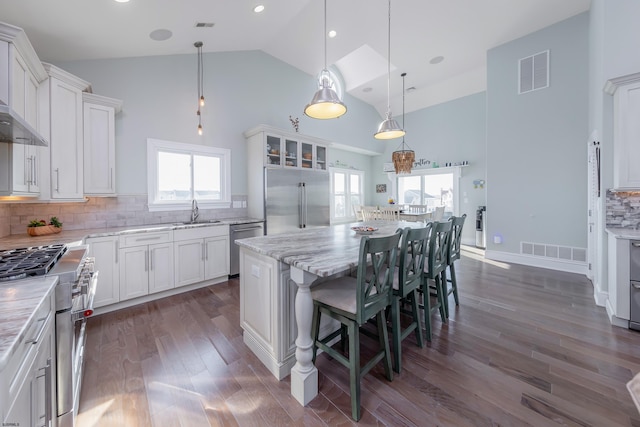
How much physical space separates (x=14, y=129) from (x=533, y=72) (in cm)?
636

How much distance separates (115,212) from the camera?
10.9 feet

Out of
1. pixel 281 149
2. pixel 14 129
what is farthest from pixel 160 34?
pixel 14 129

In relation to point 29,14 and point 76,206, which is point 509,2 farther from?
point 76,206

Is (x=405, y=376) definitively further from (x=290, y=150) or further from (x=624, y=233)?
(x=290, y=150)

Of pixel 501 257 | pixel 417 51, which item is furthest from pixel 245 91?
pixel 501 257

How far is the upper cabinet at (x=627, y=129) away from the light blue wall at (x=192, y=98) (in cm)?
454

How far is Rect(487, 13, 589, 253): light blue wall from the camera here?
13.0 ft

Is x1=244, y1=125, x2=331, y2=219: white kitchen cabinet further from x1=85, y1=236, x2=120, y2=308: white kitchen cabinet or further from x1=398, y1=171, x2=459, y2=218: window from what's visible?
x1=398, y1=171, x2=459, y2=218: window

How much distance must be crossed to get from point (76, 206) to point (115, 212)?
373 millimetres

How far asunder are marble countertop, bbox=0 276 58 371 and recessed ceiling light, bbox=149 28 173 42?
3.12m

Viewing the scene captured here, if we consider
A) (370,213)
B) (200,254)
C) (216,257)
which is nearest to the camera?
(200,254)

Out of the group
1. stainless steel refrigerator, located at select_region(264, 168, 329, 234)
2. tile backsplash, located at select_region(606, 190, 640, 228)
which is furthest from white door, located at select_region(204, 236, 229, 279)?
tile backsplash, located at select_region(606, 190, 640, 228)

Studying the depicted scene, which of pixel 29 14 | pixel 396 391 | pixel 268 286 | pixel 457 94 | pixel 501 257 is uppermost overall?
pixel 457 94

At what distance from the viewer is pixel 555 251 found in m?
4.20
